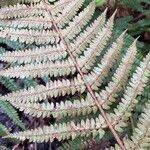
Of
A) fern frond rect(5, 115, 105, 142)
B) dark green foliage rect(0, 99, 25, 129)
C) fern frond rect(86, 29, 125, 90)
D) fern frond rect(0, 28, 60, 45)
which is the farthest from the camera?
dark green foliage rect(0, 99, 25, 129)

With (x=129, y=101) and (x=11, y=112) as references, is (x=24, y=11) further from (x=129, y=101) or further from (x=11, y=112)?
(x=11, y=112)

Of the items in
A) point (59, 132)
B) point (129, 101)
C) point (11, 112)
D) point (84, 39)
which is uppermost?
point (84, 39)

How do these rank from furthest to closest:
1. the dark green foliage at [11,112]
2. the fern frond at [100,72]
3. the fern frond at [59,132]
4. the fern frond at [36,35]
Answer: the dark green foliage at [11,112]
the fern frond at [36,35]
the fern frond at [100,72]
the fern frond at [59,132]

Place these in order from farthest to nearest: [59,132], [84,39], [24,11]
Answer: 1. [24,11]
2. [84,39]
3. [59,132]

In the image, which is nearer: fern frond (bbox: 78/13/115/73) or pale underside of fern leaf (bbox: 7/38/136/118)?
pale underside of fern leaf (bbox: 7/38/136/118)

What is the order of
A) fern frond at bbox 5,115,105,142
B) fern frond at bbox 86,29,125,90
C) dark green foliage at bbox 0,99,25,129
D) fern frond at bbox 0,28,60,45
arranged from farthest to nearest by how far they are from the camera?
dark green foliage at bbox 0,99,25,129, fern frond at bbox 0,28,60,45, fern frond at bbox 86,29,125,90, fern frond at bbox 5,115,105,142

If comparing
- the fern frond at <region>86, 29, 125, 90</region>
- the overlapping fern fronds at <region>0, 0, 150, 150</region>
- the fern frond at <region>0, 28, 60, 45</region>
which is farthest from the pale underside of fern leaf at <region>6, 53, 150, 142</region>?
the fern frond at <region>0, 28, 60, 45</region>

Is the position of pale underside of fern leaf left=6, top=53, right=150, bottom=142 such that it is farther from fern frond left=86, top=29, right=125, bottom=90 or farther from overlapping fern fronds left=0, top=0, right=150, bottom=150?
fern frond left=86, top=29, right=125, bottom=90

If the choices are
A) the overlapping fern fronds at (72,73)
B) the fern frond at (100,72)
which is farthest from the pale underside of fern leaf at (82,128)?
the fern frond at (100,72)

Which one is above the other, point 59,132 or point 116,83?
point 116,83

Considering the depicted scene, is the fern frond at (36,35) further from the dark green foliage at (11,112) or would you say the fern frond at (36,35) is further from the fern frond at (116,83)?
the dark green foliage at (11,112)

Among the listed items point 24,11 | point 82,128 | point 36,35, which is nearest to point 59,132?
point 82,128

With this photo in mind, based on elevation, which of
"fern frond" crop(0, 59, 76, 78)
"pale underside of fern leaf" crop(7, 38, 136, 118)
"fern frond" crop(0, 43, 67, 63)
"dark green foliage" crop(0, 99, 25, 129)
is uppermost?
"fern frond" crop(0, 43, 67, 63)
